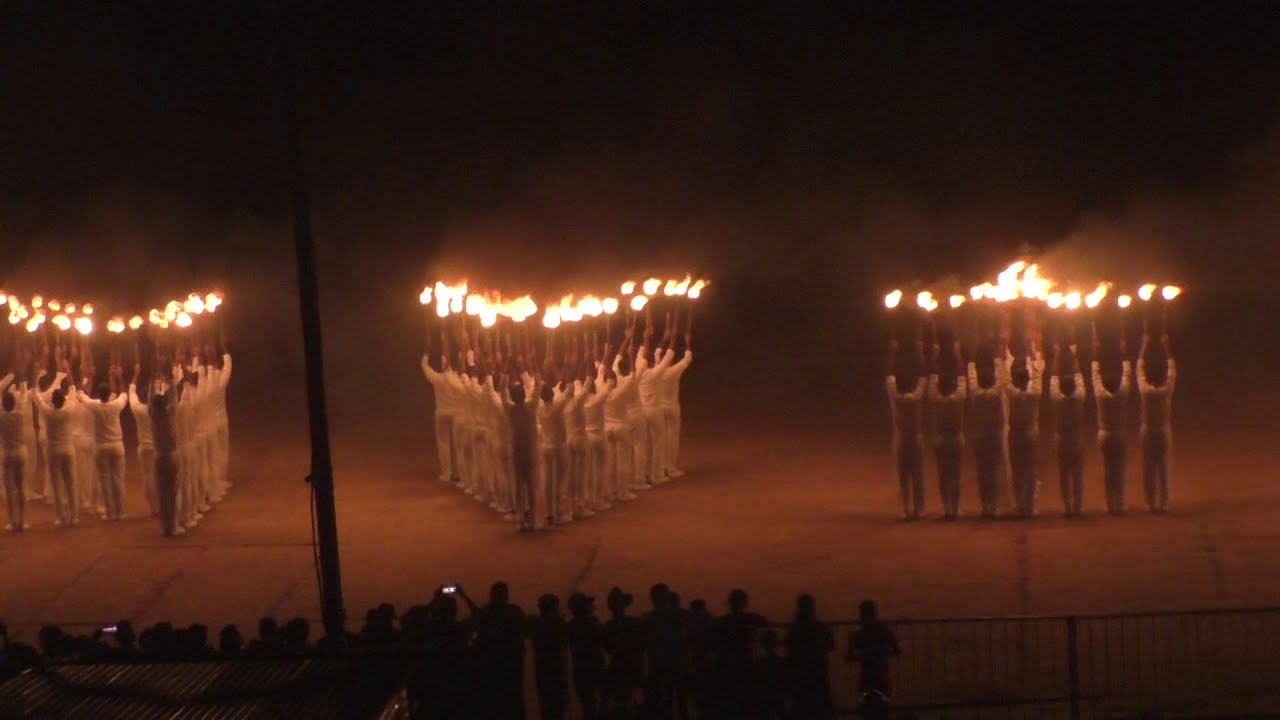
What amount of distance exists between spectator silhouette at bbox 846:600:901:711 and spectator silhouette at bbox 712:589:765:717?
24.2 inches

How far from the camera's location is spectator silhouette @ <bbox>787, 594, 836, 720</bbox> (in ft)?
30.1

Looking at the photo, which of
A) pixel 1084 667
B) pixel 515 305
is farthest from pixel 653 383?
pixel 1084 667

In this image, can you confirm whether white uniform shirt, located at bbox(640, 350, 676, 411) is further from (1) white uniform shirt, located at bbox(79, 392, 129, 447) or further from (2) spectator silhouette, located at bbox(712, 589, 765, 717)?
(2) spectator silhouette, located at bbox(712, 589, 765, 717)

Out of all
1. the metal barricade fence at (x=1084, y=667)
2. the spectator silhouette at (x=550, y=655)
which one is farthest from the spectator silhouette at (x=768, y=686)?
the spectator silhouette at (x=550, y=655)

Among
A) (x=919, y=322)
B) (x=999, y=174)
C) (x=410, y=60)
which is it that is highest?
(x=410, y=60)

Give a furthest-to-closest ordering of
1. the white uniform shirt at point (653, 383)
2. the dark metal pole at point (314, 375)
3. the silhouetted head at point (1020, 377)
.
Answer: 1. the white uniform shirt at point (653, 383)
2. the silhouetted head at point (1020, 377)
3. the dark metal pole at point (314, 375)

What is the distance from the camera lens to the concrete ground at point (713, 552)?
522 inches

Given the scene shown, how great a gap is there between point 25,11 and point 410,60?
21.0 ft

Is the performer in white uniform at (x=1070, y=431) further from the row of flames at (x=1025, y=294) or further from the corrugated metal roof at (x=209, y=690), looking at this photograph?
the corrugated metal roof at (x=209, y=690)

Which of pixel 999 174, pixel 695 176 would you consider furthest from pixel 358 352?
pixel 999 174

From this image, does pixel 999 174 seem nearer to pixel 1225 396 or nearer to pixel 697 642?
pixel 1225 396

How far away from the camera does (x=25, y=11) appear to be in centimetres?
2773

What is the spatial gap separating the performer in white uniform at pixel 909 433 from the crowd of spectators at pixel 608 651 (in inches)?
236

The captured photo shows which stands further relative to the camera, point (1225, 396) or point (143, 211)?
point (143, 211)
